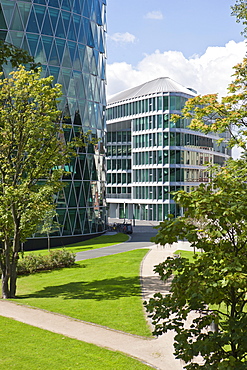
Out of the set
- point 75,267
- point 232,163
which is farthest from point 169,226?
point 75,267

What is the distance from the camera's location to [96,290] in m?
21.1

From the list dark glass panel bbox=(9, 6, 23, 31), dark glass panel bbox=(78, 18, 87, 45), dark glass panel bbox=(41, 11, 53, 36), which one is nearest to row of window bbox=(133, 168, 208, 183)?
dark glass panel bbox=(78, 18, 87, 45)

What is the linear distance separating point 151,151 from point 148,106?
815cm

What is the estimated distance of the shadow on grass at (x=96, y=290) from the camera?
19.7 metres

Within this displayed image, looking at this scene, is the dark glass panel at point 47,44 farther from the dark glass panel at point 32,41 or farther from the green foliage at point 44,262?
the green foliage at point 44,262

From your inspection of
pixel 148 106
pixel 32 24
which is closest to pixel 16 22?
pixel 32 24

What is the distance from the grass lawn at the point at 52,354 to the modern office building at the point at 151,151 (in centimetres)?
5459

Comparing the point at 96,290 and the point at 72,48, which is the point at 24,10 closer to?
the point at 72,48

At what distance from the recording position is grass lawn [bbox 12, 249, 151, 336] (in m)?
15.5

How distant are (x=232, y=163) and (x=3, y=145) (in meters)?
11.7

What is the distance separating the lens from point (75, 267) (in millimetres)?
29500

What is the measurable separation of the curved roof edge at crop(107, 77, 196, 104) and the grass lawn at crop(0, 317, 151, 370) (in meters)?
63.2

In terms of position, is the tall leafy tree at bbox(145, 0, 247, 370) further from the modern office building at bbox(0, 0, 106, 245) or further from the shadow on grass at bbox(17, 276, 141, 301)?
the modern office building at bbox(0, 0, 106, 245)

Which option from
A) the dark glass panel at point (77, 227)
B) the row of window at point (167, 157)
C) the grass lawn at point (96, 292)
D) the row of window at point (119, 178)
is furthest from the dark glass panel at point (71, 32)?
the row of window at point (119, 178)
